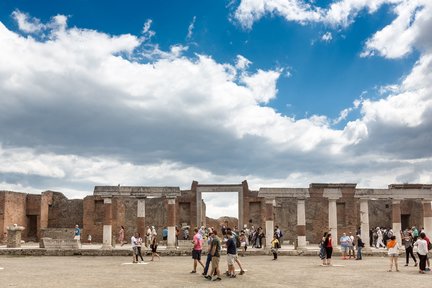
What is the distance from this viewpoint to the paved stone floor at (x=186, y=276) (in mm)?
14414

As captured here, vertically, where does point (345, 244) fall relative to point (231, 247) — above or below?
below

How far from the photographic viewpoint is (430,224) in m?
29.0

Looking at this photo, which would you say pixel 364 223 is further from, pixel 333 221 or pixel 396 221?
pixel 333 221

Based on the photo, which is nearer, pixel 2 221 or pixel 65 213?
pixel 2 221

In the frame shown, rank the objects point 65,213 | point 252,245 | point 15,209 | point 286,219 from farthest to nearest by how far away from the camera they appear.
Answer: point 65,213, point 286,219, point 15,209, point 252,245

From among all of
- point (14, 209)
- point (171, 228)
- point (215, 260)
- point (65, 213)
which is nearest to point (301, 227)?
point (171, 228)

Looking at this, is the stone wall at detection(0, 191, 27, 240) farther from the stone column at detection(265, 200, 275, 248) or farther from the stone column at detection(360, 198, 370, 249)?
the stone column at detection(360, 198, 370, 249)

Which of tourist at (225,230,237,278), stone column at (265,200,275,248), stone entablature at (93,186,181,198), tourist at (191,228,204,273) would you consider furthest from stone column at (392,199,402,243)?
tourist at (225,230,237,278)

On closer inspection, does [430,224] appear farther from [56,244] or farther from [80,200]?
[80,200]

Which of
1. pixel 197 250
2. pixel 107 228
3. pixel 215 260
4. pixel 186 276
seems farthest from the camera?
pixel 107 228

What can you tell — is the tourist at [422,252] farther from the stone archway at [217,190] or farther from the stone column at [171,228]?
the stone archway at [217,190]

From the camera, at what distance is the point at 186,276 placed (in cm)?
1656

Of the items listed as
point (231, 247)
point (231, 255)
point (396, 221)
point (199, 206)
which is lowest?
point (231, 255)

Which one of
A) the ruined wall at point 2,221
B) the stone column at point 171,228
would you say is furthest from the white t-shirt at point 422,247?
the ruined wall at point 2,221
